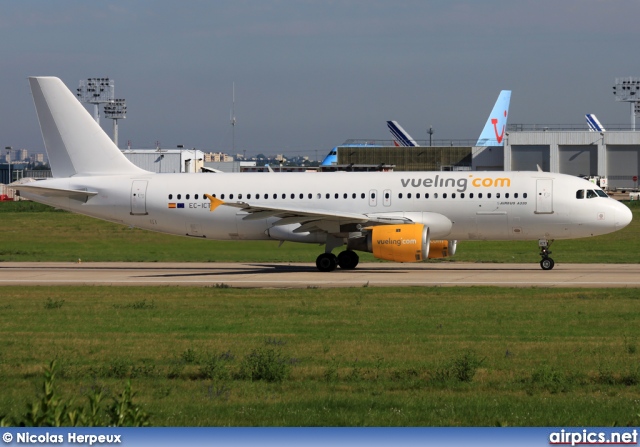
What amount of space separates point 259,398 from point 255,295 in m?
13.7

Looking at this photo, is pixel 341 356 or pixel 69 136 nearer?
pixel 341 356

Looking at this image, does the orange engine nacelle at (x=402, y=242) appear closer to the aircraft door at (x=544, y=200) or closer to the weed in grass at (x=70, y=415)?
the aircraft door at (x=544, y=200)

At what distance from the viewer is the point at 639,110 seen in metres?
154

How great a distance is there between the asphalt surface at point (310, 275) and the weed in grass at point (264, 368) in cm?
1465

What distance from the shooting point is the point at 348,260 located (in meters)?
37.2

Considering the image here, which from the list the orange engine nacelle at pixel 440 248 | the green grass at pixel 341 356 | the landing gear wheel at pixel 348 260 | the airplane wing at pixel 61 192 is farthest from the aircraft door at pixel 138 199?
the green grass at pixel 341 356

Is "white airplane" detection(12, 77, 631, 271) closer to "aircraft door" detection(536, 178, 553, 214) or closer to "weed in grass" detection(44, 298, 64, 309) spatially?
"aircraft door" detection(536, 178, 553, 214)

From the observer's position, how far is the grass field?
40.8ft

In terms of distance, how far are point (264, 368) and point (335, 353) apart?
250cm

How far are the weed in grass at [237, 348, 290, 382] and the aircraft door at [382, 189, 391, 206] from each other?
2088 cm

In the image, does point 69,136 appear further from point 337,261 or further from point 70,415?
point 70,415

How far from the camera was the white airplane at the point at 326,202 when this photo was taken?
114ft

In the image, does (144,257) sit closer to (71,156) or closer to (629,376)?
(71,156)

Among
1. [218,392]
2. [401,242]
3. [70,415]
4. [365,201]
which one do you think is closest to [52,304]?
[218,392]
